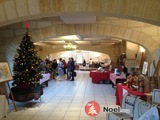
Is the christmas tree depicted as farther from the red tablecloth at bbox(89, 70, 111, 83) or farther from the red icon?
the red tablecloth at bbox(89, 70, 111, 83)

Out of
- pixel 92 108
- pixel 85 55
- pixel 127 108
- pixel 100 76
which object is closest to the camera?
pixel 92 108

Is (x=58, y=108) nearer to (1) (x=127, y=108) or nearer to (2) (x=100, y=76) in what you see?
(1) (x=127, y=108)

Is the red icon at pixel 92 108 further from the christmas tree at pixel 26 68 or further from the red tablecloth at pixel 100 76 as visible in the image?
the red tablecloth at pixel 100 76

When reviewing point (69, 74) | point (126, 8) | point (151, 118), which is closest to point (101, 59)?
point (69, 74)

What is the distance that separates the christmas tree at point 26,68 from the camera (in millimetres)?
6316

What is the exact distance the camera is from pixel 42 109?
608 cm

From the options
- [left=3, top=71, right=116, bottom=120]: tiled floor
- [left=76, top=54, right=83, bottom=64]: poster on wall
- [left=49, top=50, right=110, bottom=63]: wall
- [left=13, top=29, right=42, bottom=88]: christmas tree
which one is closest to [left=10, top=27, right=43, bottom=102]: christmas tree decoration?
[left=13, top=29, right=42, bottom=88]: christmas tree

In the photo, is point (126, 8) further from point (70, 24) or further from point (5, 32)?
point (5, 32)

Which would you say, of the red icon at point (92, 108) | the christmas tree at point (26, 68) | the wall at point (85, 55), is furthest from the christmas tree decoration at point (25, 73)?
the wall at point (85, 55)

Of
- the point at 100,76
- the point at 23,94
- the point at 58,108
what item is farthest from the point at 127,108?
the point at 100,76

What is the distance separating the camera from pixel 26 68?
20.7ft

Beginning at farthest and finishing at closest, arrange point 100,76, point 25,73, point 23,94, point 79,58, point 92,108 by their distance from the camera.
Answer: point 79,58 < point 100,76 < point 25,73 < point 23,94 < point 92,108

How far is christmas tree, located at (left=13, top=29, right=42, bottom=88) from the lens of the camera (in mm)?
6316

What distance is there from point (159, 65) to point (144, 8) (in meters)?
1.60
